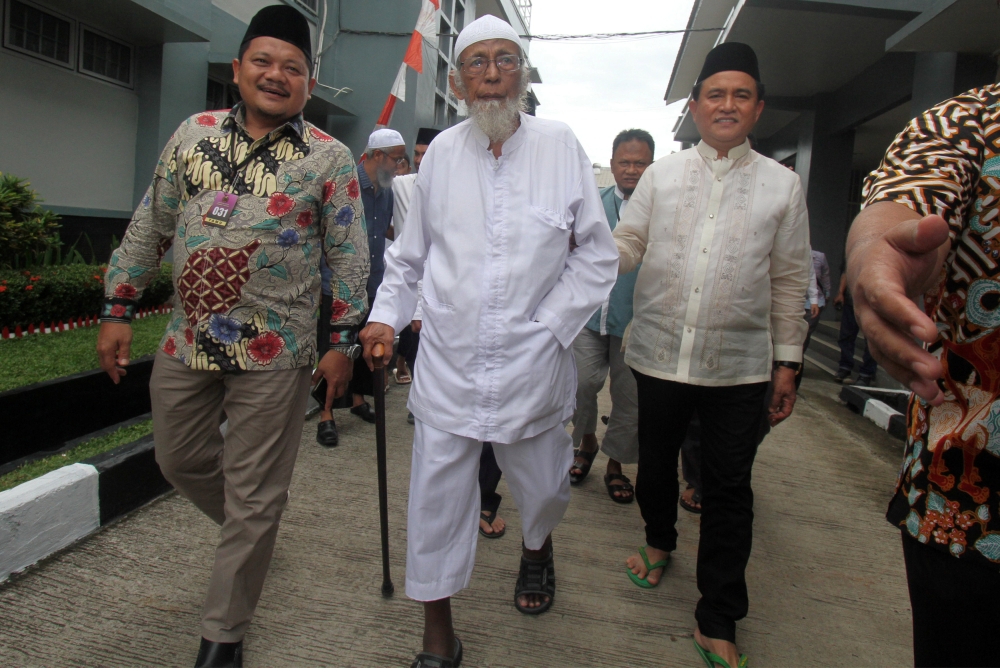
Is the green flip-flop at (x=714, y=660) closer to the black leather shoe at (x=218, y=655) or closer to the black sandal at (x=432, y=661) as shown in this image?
the black sandal at (x=432, y=661)

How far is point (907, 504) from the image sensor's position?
4.10 feet

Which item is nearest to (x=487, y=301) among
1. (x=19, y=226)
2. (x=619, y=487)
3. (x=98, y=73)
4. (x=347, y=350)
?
(x=347, y=350)

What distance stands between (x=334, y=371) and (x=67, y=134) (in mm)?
6074

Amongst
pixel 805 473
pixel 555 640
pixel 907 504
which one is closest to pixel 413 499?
pixel 555 640

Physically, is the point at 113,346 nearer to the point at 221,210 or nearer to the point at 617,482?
the point at 221,210

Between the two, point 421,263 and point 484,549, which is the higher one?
point 421,263

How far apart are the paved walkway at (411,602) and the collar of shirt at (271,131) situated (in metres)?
1.68

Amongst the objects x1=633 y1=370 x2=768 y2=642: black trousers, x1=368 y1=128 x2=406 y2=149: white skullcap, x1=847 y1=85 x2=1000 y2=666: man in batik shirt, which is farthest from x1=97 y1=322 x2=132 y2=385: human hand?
x1=368 y1=128 x2=406 y2=149: white skullcap

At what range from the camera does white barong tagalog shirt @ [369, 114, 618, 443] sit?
2100mm

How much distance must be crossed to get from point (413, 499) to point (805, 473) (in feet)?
10.8

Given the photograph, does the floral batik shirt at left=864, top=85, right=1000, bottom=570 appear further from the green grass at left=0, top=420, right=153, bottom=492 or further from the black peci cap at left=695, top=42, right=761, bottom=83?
the green grass at left=0, top=420, right=153, bottom=492

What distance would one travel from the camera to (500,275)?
2.11m

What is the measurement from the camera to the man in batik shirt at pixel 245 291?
210cm

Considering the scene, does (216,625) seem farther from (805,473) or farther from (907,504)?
(805,473)
